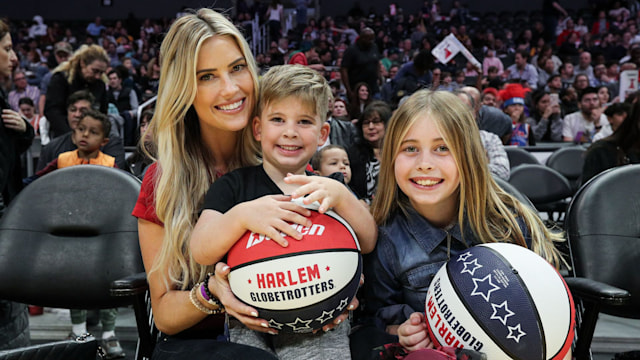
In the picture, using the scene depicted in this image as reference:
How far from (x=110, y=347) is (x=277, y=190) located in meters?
2.11

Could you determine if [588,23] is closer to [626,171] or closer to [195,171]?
[626,171]

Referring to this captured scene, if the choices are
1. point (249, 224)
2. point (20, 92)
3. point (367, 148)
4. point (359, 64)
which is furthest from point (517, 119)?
point (20, 92)

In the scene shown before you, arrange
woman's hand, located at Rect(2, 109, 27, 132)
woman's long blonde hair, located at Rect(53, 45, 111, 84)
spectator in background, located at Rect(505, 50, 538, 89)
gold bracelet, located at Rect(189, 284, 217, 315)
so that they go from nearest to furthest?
gold bracelet, located at Rect(189, 284, 217, 315)
woman's hand, located at Rect(2, 109, 27, 132)
woman's long blonde hair, located at Rect(53, 45, 111, 84)
spectator in background, located at Rect(505, 50, 538, 89)

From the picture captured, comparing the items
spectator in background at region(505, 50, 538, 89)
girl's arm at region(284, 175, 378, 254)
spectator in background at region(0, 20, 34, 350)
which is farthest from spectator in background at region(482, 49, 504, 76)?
girl's arm at region(284, 175, 378, 254)

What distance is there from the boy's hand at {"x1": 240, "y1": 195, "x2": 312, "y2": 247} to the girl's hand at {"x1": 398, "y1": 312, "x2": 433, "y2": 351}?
1.34 ft

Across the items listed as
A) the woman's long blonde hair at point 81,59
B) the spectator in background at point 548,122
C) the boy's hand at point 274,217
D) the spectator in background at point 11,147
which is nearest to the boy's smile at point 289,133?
the boy's hand at point 274,217

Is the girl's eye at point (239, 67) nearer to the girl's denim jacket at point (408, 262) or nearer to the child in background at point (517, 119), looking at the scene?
the girl's denim jacket at point (408, 262)

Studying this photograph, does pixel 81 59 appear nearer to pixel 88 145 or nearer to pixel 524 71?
pixel 88 145

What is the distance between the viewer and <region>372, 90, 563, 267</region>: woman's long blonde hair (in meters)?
1.77

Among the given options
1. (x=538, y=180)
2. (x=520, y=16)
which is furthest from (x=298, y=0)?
(x=538, y=180)

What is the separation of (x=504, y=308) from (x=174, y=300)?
950mm

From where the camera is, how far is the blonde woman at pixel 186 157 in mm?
1735

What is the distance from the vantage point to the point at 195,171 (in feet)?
6.14

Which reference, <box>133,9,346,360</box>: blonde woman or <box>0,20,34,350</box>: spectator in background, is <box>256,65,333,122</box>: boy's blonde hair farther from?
<box>0,20,34,350</box>: spectator in background
